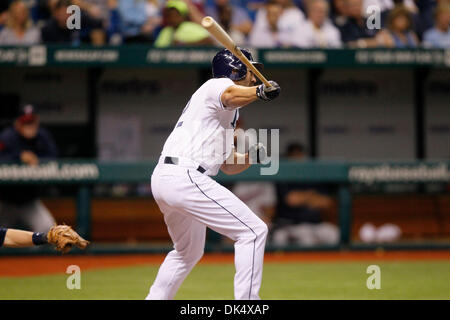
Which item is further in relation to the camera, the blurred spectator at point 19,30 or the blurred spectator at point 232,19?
the blurred spectator at point 232,19

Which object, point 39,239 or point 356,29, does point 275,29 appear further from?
point 39,239

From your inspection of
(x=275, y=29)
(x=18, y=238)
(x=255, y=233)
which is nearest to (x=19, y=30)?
(x=275, y=29)

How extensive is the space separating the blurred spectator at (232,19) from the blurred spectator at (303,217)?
6.28 ft

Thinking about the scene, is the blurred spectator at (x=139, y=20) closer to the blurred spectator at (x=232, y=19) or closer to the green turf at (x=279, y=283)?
the blurred spectator at (x=232, y=19)

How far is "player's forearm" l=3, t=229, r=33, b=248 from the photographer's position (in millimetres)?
5604

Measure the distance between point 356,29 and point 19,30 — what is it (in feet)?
16.2

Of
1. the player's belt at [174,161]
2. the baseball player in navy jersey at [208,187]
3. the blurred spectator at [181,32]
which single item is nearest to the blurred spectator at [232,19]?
the blurred spectator at [181,32]

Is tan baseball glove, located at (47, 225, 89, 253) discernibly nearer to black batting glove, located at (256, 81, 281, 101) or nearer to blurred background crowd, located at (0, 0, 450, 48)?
black batting glove, located at (256, 81, 281, 101)

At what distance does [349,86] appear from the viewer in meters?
12.7

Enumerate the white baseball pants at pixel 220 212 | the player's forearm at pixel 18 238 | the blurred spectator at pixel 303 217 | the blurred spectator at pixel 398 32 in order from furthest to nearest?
the blurred spectator at pixel 398 32 < the blurred spectator at pixel 303 217 < the player's forearm at pixel 18 238 < the white baseball pants at pixel 220 212

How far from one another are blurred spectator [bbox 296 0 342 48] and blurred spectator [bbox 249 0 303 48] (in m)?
0.10

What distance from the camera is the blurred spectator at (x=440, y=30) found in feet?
40.1

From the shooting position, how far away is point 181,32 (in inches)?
452
